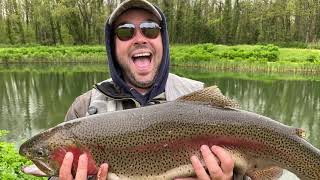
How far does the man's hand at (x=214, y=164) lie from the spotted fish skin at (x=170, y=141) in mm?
68

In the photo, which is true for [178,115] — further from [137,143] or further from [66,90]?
[66,90]

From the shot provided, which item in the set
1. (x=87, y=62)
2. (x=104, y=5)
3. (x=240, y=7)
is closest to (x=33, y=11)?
(x=104, y=5)

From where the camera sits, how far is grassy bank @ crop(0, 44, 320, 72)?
28531 mm

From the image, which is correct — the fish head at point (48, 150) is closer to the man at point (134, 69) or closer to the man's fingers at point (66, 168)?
the man's fingers at point (66, 168)

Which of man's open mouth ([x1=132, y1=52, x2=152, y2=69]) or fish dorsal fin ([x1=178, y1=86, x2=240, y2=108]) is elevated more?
man's open mouth ([x1=132, y1=52, x2=152, y2=69])

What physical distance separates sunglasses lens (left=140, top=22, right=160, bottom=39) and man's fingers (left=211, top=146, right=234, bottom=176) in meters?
1.06

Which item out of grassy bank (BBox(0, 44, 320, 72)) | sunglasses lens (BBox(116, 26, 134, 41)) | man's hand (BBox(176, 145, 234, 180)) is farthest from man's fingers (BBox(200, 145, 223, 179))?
grassy bank (BBox(0, 44, 320, 72))

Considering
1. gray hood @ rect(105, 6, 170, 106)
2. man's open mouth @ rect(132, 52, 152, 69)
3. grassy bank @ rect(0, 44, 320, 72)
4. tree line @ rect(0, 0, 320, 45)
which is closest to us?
man's open mouth @ rect(132, 52, 152, 69)

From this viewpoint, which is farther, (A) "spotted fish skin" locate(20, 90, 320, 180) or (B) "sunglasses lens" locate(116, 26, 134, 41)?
(B) "sunglasses lens" locate(116, 26, 134, 41)

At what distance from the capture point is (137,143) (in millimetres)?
2627

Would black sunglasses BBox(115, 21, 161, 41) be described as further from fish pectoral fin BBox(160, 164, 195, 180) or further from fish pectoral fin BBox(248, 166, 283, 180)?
fish pectoral fin BBox(248, 166, 283, 180)

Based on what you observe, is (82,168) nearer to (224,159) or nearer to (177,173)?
(177,173)

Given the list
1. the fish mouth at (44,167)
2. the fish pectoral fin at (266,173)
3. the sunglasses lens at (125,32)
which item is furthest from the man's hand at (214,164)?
the sunglasses lens at (125,32)

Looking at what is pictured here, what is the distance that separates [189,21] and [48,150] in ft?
→ 162
